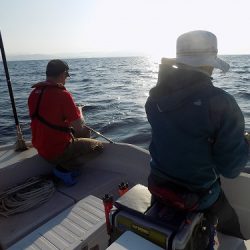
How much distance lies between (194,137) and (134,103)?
1594 cm

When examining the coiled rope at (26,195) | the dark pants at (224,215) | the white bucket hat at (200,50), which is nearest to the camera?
the white bucket hat at (200,50)

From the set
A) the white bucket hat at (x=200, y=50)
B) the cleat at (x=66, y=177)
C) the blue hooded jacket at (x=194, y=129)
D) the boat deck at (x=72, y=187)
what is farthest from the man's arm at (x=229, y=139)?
the cleat at (x=66, y=177)

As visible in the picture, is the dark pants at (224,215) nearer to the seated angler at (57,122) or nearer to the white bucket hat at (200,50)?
the white bucket hat at (200,50)

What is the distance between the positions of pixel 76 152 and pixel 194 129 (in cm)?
293

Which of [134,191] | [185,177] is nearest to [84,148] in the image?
[134,191]

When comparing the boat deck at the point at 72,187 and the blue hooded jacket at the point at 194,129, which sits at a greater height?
the blue hooded jacket at the point at 194,129

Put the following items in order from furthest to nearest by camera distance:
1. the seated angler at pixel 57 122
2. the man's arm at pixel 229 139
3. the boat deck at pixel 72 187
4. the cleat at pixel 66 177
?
1. the cleat at pixel 66 177
2. the seated angler at pixel 57 122
3. the boat deck at pixel 72 187
4. the man's arm at pixel 229 139

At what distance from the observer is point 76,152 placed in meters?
4.79

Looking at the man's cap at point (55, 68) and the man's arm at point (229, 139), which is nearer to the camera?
the man's arm at point (229, 139)

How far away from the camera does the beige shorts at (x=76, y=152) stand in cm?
472

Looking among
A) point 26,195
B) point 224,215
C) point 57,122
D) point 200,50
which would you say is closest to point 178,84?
point 200,50

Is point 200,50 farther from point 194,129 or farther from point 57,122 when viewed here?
point 57,122

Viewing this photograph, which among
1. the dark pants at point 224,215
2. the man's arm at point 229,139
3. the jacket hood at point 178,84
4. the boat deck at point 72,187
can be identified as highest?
the jacket hood at point 178,84

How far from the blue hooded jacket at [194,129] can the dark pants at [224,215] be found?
0.49 feet
